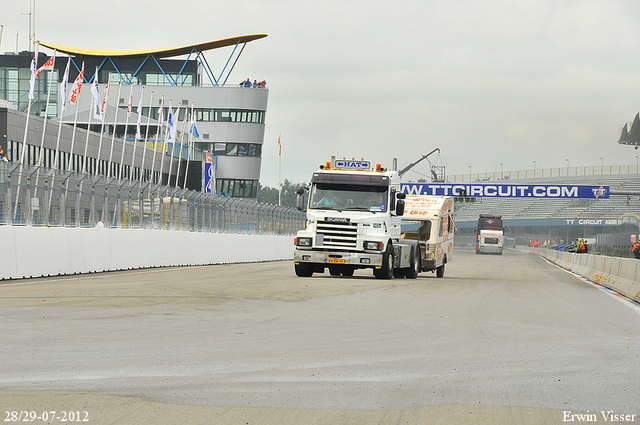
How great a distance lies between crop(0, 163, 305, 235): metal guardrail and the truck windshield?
21.7 ft

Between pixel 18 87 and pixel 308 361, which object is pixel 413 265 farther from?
pixel 18 87

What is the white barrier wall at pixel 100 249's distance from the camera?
19.5 m

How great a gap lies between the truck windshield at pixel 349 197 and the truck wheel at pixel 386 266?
136 cm

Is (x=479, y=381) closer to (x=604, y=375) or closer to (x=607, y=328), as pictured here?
(x=604, y=375)

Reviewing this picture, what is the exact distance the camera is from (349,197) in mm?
22969

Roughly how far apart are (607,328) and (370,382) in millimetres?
6079

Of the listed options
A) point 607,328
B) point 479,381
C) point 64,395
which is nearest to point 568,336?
point 607,328

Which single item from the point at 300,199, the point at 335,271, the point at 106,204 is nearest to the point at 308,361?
the point at 300,199

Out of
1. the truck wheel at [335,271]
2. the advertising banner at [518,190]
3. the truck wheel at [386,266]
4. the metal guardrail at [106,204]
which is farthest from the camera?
the advertising banner at [518,190]

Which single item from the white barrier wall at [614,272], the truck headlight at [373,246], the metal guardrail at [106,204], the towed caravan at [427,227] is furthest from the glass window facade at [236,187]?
the truck headlight at [373,246]

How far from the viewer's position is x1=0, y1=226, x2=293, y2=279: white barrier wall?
19500mm

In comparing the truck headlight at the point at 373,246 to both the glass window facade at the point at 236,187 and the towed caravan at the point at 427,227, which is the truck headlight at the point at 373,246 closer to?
the towed caravan at the point at 427,227

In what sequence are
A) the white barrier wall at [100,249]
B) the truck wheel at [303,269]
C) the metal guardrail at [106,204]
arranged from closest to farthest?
the white barrier wall at [100,249], the metal guardrail at [106,204], the truck wheel at [303,269]

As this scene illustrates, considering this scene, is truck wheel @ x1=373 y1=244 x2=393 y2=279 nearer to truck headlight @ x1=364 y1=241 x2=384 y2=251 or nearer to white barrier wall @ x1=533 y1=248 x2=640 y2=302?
truck headlight @ x1=364 y1=241 x2=384 y2=251
